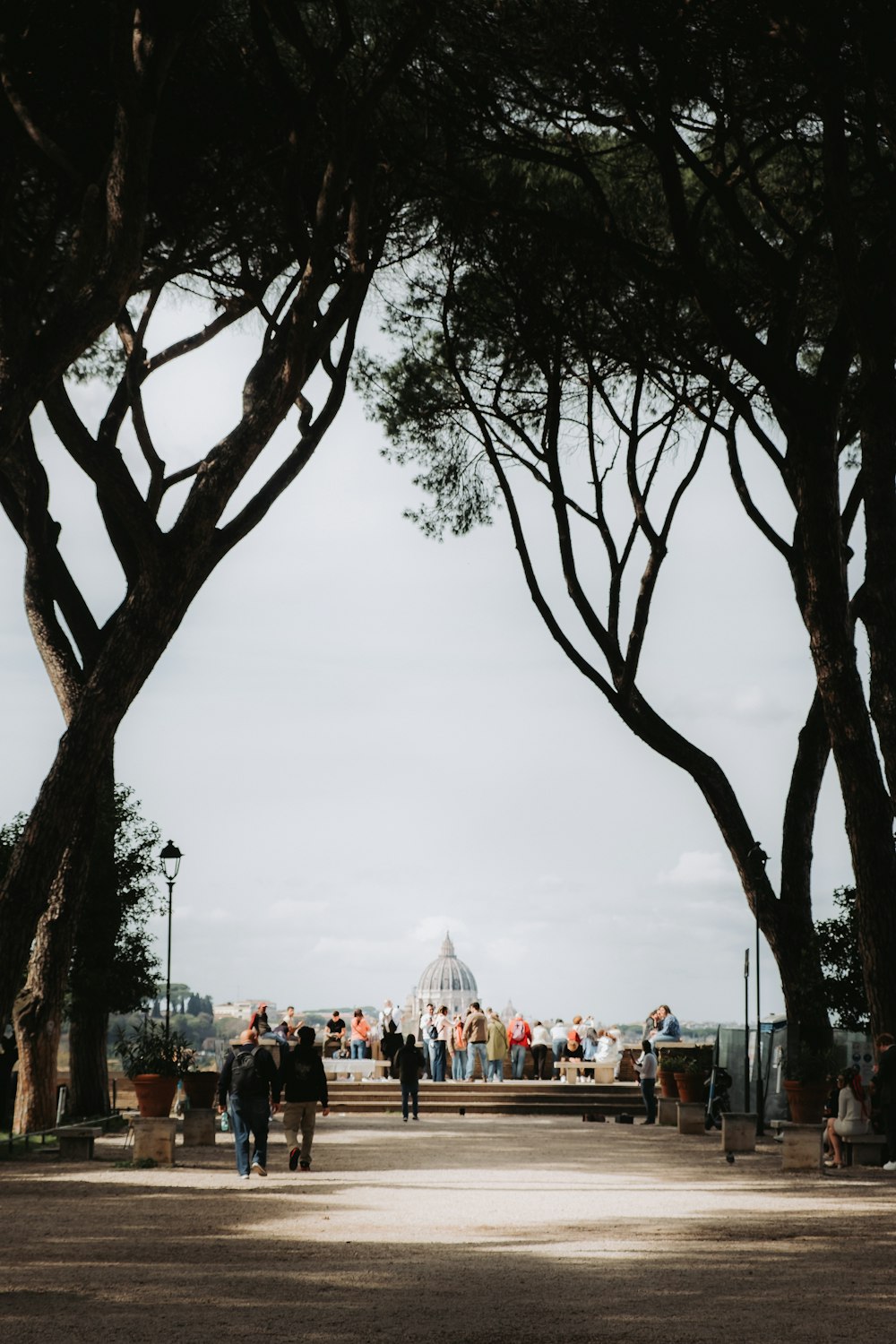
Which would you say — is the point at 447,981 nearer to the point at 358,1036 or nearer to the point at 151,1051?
the point at 358,1036

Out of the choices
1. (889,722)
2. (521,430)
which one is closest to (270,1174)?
(889,722)

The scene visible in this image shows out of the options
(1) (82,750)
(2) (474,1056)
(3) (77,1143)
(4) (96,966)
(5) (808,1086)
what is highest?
(1) (82,750)

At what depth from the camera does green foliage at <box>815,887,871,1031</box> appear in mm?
14820

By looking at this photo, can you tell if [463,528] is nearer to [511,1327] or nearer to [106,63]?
[106,63]

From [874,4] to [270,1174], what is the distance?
9.59 meters

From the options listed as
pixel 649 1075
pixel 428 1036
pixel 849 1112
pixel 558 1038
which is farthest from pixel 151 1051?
pixel 558 1038

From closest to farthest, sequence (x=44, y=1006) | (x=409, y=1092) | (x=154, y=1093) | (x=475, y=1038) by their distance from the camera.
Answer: (x=154, y=1093) → (x=44, y=1006) → (x=409, y=1092) → (x=475, y=1038)

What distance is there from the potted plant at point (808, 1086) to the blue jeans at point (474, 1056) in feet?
38.0

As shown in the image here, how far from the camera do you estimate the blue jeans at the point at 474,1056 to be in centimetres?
2598

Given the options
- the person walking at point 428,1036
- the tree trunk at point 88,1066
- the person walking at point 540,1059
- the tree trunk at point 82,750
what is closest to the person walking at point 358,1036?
the person walking at point 428,1036

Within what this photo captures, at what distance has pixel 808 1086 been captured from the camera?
570 inches

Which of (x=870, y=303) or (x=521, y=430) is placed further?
(x=521, y=430)

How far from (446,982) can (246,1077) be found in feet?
355

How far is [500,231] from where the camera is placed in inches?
577
